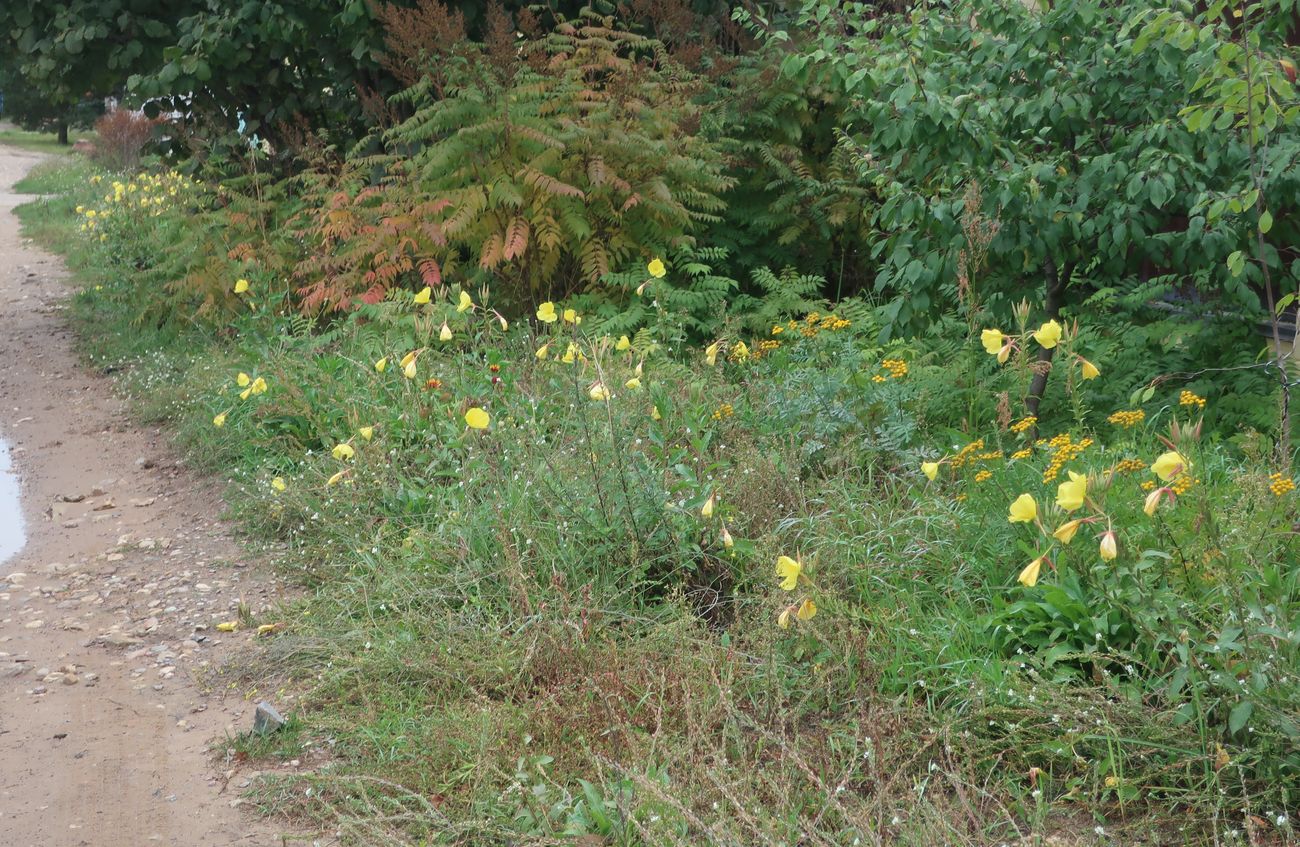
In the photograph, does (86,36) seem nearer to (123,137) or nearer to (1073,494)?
(1073,494)

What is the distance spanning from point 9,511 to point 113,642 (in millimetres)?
1880

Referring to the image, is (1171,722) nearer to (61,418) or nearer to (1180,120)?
(1180,120)

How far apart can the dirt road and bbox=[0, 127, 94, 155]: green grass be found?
30618mm

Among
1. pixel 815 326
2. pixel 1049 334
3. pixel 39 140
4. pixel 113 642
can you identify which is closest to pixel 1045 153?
pixel 815 326

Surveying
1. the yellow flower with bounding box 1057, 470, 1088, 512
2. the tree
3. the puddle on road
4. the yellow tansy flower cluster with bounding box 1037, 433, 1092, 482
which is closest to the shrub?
the tree

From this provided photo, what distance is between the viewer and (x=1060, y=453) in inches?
152

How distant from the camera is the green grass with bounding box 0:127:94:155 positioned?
35594mm

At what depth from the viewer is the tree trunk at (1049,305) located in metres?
5.11

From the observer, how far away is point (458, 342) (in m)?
6.62

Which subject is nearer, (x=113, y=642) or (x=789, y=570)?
(x=789, y=570)

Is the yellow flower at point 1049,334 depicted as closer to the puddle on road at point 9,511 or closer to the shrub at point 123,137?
the puddle on road at point 9,511

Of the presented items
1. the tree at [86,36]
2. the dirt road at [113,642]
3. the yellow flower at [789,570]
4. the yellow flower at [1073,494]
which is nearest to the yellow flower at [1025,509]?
the yellow flower at [1073,494]

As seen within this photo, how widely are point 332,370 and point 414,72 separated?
106 inches

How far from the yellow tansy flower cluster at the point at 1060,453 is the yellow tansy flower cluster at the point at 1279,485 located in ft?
1.91
